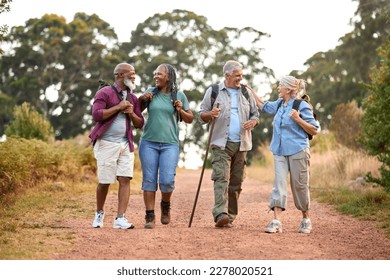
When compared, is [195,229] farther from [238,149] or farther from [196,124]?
[196,124]

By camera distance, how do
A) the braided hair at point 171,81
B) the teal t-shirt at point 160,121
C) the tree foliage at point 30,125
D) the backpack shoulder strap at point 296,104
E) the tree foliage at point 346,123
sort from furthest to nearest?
the tree foliage at point 346,123 → the tree foliage at point 30,125 → the braided hair at point 171,81 → the teal t-shirt at point 160,121 → the backpack shoulder strap at point 296,104

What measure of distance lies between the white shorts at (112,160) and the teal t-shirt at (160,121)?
354mm

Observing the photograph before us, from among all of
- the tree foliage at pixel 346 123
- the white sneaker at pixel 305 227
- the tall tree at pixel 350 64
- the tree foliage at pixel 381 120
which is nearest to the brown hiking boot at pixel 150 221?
the white sneaker at pixel 305 227

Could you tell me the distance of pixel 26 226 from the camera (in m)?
8.31

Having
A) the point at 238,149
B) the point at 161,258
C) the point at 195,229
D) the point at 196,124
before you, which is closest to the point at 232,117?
the point at 238,149

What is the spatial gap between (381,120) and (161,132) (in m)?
5.21

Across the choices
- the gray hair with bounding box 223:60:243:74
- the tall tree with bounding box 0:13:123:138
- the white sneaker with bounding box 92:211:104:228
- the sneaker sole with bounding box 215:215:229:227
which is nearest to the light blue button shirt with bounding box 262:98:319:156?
the gray hair with bounding box 223:60:243:74

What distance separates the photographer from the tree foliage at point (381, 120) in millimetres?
11750

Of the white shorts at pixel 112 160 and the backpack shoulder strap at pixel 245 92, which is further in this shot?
the backpack shoulder strap at pixel 245 92

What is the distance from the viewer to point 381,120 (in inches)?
474

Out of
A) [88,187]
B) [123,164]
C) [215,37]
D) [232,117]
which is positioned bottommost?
[88,187]

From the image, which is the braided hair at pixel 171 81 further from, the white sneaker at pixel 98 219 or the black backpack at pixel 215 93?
the white sneaker at pixel 98 219

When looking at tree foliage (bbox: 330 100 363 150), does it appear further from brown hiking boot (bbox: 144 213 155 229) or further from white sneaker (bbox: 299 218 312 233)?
brown hiking boot (bbox: 144 213 155 229)
